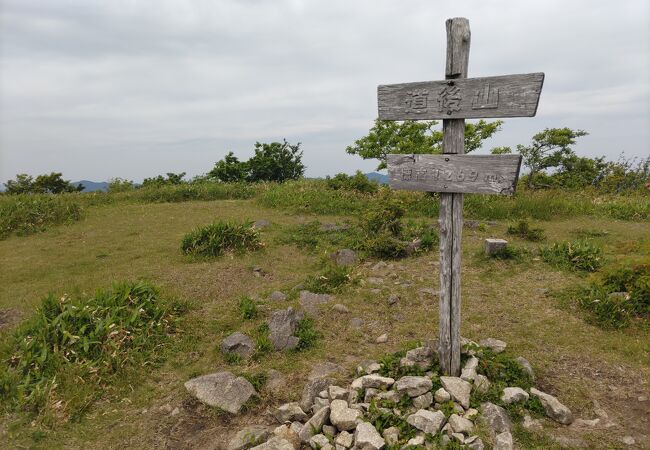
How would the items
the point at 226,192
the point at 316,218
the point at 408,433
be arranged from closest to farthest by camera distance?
the point at 408,433, the point at 316,218, the point at 226,192

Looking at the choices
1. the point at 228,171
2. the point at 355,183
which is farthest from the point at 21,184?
the point at 355,183

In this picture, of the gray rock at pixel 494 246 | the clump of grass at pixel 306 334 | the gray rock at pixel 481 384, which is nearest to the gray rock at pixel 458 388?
the gray rock at pixel 481 384

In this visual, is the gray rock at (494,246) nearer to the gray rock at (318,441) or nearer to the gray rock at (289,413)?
the gray rock at (289,413)

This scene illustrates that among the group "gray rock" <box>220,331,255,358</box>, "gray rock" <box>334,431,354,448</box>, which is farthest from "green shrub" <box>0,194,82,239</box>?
"gray rock" <box>334,431,354,448</box>

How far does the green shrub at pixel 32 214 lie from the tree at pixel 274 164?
18919 millimetres

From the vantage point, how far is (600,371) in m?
5.25

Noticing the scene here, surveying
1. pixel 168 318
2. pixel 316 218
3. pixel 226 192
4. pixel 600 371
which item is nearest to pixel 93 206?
pixel 226 192

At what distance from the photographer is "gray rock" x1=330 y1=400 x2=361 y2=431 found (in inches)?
164

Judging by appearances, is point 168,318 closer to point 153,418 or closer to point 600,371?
point 153,418

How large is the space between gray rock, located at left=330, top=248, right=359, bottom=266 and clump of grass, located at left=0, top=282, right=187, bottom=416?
3968 millimetres

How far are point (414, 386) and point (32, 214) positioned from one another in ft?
45.7

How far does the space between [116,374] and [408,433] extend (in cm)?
377

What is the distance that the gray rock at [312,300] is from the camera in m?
7.14

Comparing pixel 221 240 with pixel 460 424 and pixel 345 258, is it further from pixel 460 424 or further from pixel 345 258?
pixel 460 424
